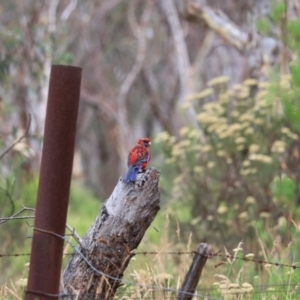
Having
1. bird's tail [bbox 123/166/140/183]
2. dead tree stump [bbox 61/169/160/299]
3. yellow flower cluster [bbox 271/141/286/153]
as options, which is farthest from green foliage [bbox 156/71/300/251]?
dead tree stump [bbox 61/169/160/299]

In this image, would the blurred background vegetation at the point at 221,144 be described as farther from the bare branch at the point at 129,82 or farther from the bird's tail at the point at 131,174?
the bare branch at the point at 129,82

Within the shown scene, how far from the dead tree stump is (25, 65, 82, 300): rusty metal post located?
0.32 meters

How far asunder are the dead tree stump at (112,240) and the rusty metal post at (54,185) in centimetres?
32

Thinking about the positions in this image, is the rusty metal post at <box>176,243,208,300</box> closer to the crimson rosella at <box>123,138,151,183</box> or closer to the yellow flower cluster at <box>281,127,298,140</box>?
the crimson rosella at <box>123,138,151,183</box>

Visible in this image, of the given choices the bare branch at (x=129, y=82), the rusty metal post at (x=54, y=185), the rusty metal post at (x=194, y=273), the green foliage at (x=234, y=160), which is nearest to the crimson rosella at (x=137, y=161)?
the rusty metal post at (x=54, y=185)

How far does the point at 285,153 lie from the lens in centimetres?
915

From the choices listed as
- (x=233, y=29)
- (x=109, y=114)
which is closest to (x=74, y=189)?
(x=109, y=114)

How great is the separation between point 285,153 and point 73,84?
19.8 feet

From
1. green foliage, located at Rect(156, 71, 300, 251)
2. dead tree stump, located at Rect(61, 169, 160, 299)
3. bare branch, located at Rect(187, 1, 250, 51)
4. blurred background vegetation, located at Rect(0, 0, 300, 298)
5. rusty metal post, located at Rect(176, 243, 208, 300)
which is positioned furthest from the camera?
bare branch, located at Rect(187, 1, 250, 51)

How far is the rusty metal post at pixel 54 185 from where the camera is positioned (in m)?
3.43

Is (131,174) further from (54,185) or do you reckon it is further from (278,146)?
(278,146)

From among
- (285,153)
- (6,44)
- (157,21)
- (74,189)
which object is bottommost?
(74,189)

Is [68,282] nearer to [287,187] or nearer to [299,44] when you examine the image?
[287,187]

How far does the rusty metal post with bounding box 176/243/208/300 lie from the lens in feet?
10.5
